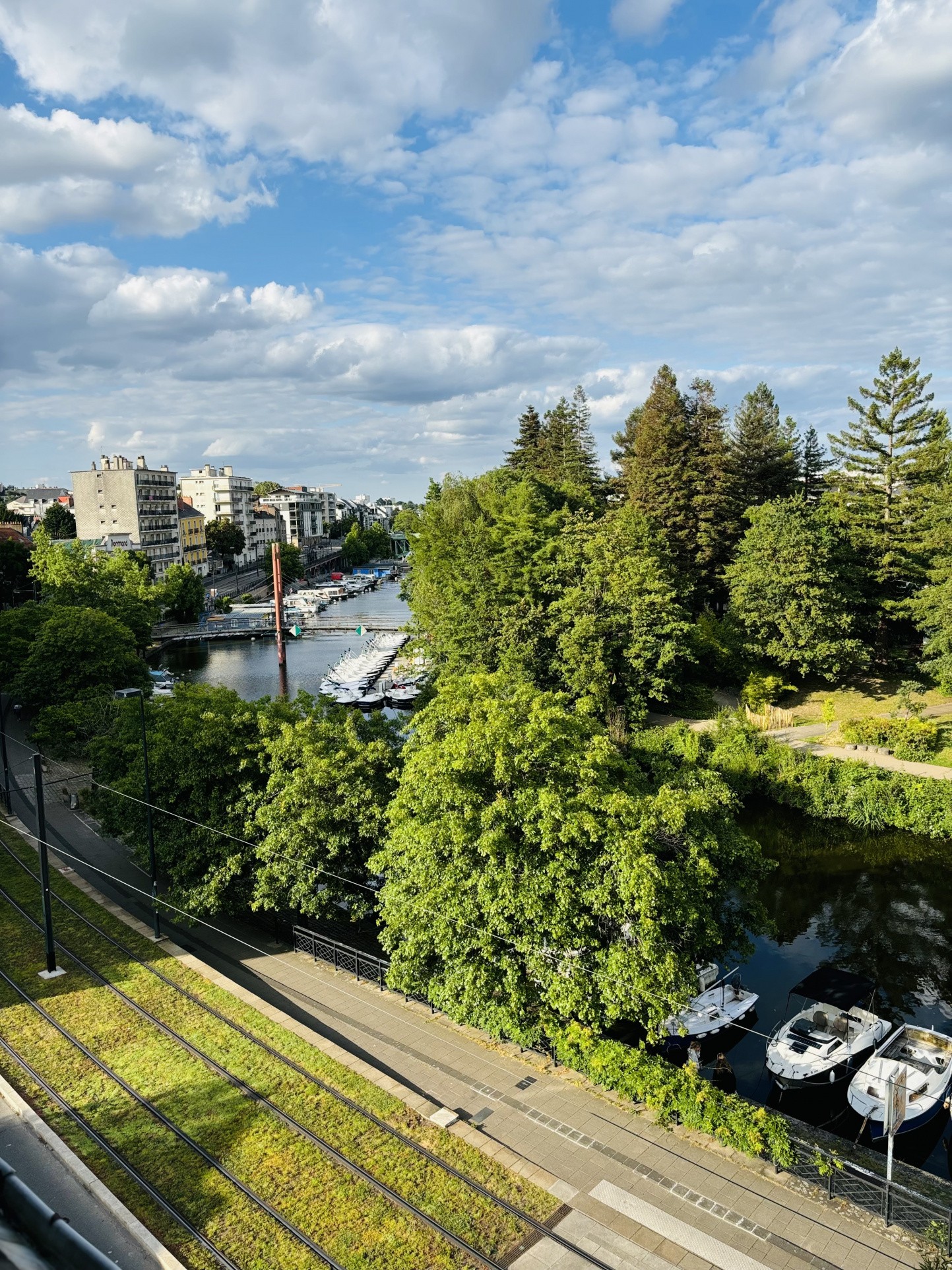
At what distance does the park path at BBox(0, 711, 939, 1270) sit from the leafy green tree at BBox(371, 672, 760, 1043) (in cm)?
108

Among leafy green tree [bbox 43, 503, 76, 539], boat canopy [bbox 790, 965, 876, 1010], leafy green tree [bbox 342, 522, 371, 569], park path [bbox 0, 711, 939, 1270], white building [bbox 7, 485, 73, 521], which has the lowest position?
boat canopy [bbox 790, 965, 876, 1010]

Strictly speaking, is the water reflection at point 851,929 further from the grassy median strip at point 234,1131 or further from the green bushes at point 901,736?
the grassy median strip at point 234,1131

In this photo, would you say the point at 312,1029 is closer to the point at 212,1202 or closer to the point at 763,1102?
the point at 212,1202

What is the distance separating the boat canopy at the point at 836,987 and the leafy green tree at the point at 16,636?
127ft

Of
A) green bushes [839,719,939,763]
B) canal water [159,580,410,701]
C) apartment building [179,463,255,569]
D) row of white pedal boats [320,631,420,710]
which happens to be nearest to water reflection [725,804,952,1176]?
green bushes [839,719,939,763]

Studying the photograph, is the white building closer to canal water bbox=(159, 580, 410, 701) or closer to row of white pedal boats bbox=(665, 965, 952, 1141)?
canal water bbox=(159, 580, 410, 701)

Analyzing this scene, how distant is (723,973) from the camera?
23516 mm

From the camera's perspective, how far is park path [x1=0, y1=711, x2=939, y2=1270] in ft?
39.0

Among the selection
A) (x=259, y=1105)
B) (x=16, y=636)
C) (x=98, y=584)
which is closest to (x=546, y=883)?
(x=259, y=1105)

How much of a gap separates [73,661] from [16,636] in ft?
22.7

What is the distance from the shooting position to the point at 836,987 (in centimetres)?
2152

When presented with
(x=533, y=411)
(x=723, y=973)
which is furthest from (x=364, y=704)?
(x=723, y=973)

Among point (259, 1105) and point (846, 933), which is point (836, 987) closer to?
point (846, 933)

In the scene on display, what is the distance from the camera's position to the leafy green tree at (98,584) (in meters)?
57.2
